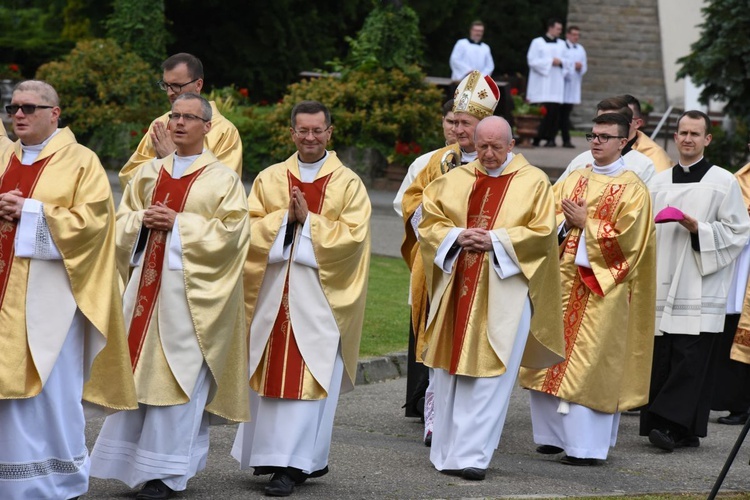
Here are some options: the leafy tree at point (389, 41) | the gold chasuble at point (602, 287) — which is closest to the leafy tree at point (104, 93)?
the leafy tree at point (389, 41)

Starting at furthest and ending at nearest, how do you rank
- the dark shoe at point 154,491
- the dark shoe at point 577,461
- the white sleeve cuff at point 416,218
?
the white sleeve cuff at point 416,218, the dark shoe at point 577,461, the dark shoe at point 154,491

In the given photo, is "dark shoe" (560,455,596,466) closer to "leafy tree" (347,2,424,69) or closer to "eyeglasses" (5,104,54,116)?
"eyeglasses" (5,104,54,116)

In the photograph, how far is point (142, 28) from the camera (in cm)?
2220

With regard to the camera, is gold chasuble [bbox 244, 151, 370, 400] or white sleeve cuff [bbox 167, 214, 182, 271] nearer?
white sleeve cuff [bbox 167, 214, 182, 271]

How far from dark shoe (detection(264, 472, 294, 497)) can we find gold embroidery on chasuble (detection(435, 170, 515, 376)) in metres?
1.17

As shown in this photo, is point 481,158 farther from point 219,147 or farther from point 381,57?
point 381,57

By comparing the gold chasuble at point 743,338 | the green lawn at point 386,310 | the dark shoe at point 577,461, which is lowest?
the dark shoe at point 577,461

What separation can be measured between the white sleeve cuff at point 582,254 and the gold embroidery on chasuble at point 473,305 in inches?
33.4

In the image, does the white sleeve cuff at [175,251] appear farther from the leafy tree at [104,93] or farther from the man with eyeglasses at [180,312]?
the leafy tree at [104,93]

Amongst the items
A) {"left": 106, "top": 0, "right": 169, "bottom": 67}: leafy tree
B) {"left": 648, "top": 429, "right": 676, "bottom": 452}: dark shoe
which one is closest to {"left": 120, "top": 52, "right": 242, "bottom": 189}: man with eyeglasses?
{"left": 648, "top": 429, "right": 676, "bottom": 452}: dark shoe

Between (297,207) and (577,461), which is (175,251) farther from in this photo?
(577,461)

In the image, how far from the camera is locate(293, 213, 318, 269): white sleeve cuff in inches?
283

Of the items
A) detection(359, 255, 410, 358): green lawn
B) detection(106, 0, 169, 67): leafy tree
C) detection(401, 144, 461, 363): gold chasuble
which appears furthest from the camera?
detection(106, 0, 169, 67): leafy tree

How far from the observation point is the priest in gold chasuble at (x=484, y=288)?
7.54 metres
